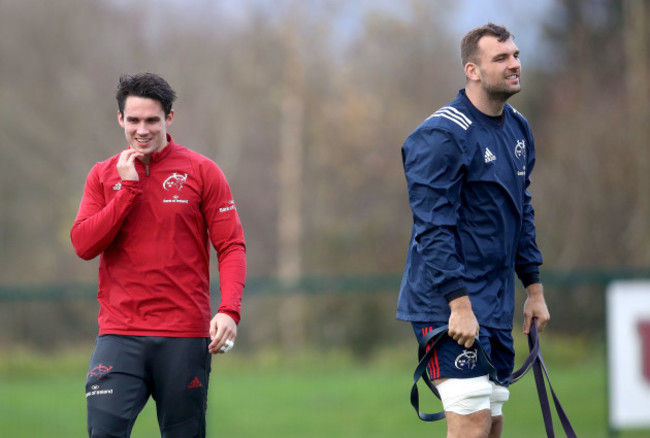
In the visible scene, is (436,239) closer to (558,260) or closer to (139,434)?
(139,434)

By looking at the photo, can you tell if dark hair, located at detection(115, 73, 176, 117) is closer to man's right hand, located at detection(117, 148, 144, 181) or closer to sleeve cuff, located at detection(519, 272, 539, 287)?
man's right hand, located at detection(117, 148, 144, 181)

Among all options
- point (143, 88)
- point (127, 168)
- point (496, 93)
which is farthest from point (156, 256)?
point (496, 93)

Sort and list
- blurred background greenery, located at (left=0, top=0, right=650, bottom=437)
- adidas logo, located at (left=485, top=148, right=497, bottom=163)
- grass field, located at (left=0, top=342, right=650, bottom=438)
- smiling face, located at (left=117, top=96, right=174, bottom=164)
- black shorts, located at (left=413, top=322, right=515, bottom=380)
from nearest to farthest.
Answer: black shorts, located at (left=413, top=322, right=515, bottom=380) → adidas logo, located at (left=485, top=148, right=497, bottom=163) → smiling face, located at (left=117, top=96, right=174, bottom=164) → grass field, located at (left=0, top=342, right=650, bottom=438) → blurred background greenery, located at (left=0, top=0, right=650, bottom=437)

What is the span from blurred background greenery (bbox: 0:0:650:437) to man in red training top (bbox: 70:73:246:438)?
972 cm

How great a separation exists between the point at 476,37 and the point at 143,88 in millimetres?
1605

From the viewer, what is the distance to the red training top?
4.49 m

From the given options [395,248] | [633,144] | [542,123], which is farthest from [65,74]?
[633,144]

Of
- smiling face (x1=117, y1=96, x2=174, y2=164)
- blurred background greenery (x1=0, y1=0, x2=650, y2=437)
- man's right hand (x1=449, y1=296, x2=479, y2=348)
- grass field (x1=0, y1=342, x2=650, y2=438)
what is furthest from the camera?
blurred background greenery (x1=0, y1=0, x2=650, y2=437)

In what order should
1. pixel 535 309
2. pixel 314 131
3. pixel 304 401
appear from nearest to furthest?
pixel 535 309 → pixel 304 401 → pixel 314 131

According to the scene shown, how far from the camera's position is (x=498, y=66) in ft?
14.1

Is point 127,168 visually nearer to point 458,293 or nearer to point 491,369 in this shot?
point 458,293

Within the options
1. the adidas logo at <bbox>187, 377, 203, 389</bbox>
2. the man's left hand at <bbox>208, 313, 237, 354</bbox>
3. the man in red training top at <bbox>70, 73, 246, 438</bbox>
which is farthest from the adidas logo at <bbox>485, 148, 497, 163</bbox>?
the adidas logo at <bbox>187, 377, 203, 389</bbox>

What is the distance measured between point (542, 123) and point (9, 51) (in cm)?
1461

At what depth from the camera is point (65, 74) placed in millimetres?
25891
